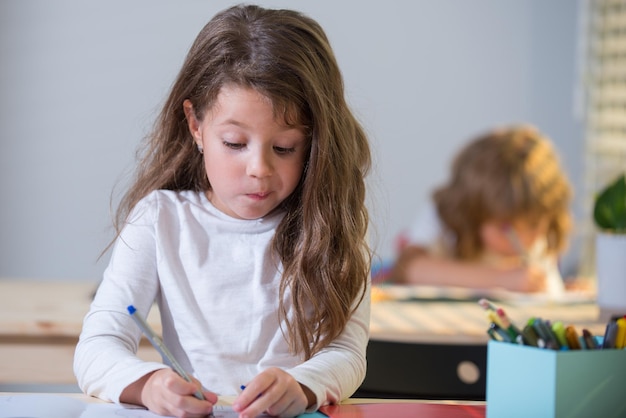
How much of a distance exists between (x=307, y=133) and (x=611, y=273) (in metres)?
1.04

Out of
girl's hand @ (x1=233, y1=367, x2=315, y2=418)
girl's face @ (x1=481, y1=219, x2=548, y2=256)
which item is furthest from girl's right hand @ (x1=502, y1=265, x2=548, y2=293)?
girl's hand @ (x1=233, y1=367, x2=315, y2=418)

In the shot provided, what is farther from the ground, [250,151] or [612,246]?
[250,151]

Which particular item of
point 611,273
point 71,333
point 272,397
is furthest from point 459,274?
point 272,397

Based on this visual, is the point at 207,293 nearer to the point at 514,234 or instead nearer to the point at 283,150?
the point at 283,150

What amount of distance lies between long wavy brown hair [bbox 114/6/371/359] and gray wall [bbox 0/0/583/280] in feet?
9.38

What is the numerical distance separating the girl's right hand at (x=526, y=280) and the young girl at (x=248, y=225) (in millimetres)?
1410

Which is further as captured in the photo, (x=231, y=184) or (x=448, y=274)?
(x=448, y=274)

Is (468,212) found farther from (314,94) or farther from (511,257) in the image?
(314,94)

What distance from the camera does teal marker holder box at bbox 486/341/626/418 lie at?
0.85 metres

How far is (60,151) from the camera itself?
14.1ft

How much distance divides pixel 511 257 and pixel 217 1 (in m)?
2.34

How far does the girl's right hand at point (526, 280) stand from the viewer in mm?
2531

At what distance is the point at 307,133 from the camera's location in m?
1.14

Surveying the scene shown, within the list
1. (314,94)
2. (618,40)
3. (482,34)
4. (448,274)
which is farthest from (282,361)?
(482,34)
